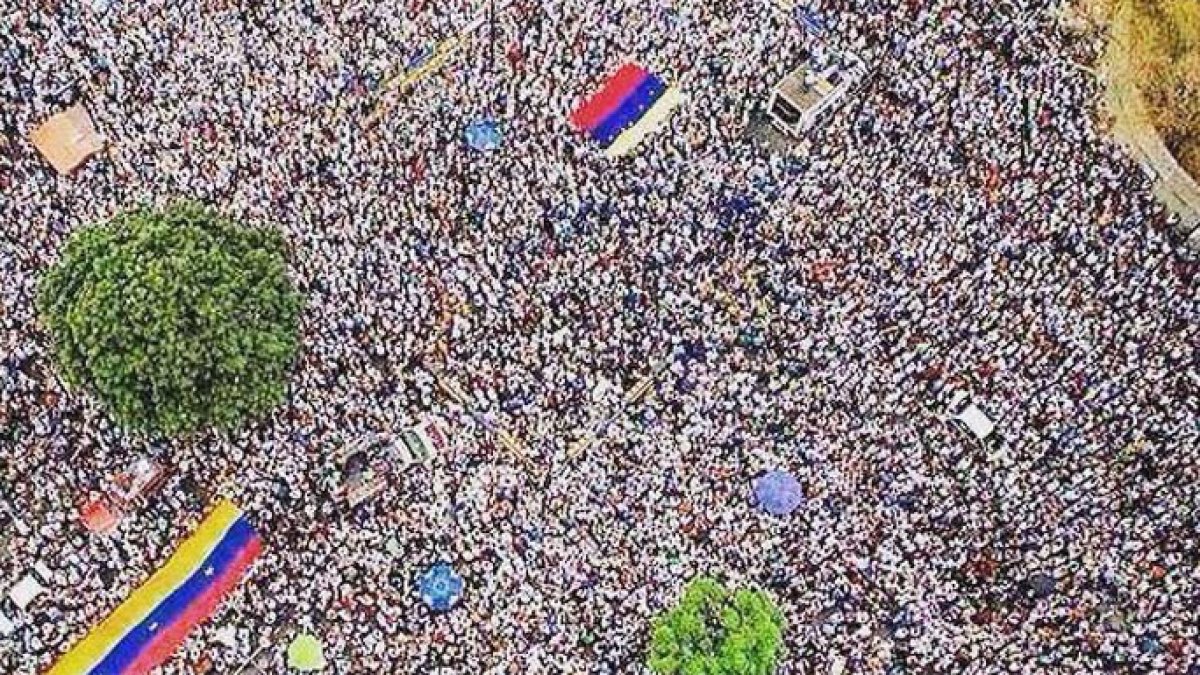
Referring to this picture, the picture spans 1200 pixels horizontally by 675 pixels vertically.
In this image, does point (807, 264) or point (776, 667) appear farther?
point (807, 264)

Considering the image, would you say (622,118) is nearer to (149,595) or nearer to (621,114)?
(621,114)

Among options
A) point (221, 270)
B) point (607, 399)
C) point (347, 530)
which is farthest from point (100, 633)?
point (607, 399)

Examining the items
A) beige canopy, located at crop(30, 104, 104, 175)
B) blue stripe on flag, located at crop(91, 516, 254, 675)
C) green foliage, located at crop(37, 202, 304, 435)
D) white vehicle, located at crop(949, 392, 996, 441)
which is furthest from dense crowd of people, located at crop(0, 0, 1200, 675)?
green foliage, located at crop(37, 202, 304, 435)

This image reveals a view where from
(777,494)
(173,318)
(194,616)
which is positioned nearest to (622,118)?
(777,494)

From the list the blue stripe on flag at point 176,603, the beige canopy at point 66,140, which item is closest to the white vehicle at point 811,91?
the blue stripe on flag at point 176,603

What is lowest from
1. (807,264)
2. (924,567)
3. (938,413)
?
(924,567)

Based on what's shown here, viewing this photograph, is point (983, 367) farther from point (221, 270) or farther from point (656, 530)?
point (221, 270)

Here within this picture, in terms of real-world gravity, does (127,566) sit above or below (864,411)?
above
